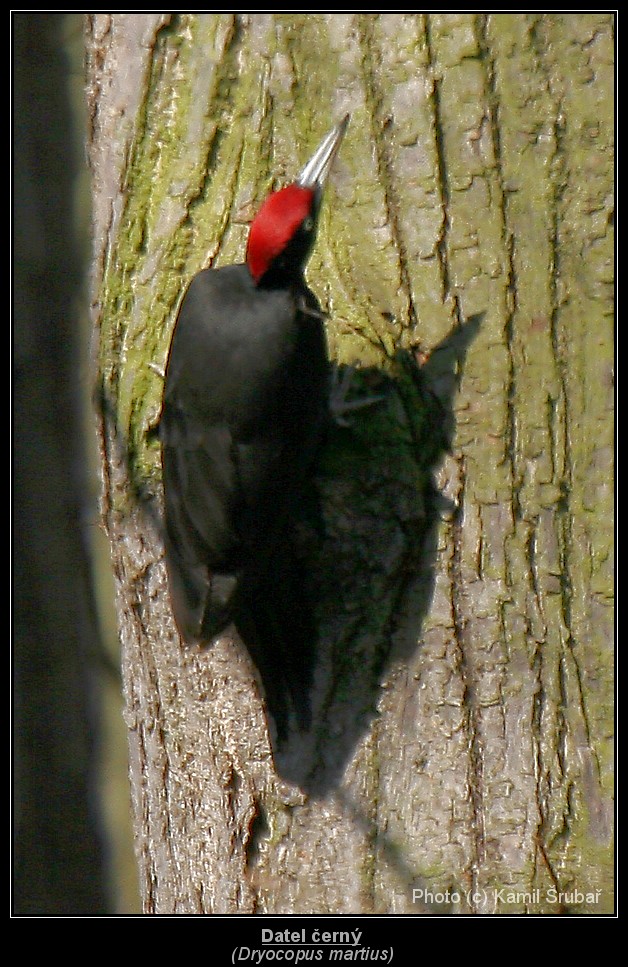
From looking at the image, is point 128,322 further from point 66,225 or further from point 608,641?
point 66,225

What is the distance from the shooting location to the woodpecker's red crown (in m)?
2.01

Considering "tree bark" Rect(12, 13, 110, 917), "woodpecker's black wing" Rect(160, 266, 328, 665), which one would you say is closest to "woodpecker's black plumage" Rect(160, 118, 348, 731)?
"woodpecker's black wing" Rect(160, 266, 328, 665)

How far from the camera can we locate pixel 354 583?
2.08 meters

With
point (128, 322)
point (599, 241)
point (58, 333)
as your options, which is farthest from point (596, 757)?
point (58, 333)

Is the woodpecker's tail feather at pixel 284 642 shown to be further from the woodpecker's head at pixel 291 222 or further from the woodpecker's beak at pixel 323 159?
the woodpecker's beak at pixel 323 159

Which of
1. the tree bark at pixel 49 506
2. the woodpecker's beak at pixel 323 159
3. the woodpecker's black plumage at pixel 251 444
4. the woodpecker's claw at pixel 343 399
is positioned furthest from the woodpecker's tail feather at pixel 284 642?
the tree bark at pixel 49 506

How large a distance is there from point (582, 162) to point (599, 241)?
15 centimetres

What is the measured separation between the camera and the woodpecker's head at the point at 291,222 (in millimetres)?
1997

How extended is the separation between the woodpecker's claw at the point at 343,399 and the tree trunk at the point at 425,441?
39 mm

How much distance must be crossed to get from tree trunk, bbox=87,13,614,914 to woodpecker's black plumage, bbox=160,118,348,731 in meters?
0.06

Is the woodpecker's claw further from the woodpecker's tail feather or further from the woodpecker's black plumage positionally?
the woodpecker's tail feather

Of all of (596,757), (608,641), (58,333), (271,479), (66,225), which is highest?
(66,225)

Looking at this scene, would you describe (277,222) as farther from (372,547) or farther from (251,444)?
(372,547)

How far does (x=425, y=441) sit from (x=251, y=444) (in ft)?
1.30
